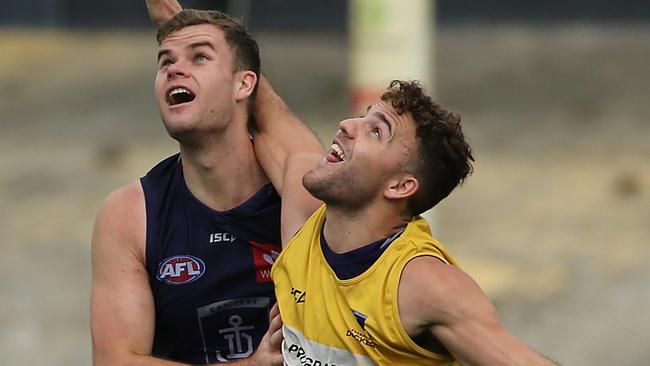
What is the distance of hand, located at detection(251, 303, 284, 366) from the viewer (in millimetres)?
5258

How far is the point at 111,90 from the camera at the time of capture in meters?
18.8

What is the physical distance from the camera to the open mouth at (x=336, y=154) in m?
5.16

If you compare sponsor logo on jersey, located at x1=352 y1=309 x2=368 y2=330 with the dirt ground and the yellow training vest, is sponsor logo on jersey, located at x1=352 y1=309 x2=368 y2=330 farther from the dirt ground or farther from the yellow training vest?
the dirt ground

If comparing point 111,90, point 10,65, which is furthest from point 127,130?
point 10,65

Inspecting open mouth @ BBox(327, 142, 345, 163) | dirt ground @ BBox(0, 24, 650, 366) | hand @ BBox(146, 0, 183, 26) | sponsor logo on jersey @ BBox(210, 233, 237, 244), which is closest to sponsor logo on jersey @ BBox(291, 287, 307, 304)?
open mouth @ BBox(327, 142, 345, 163)

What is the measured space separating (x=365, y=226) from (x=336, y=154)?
262mm

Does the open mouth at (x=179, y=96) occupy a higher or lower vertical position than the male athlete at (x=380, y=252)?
higher

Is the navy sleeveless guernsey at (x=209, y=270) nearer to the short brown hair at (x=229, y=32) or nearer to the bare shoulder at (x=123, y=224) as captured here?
the bare shoulder at (x=123, y=224)

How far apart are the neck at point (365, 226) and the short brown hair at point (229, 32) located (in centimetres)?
95

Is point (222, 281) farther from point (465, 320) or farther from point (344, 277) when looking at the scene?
point (465, 320)

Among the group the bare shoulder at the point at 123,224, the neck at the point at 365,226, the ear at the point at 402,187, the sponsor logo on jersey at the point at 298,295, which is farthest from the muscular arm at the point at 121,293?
the ear at the point at 402,187

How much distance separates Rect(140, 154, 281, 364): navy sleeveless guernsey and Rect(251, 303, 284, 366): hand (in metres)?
0.47

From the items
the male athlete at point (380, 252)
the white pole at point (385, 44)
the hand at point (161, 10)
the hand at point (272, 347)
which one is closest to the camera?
the male athlete at point (380, 252)

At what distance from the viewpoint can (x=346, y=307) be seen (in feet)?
16.6
